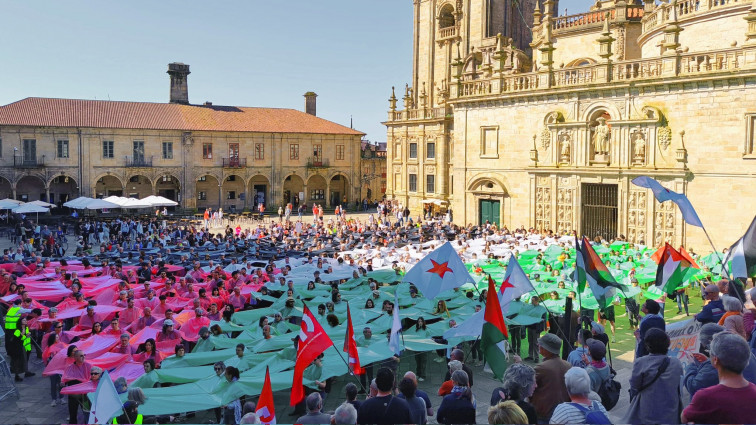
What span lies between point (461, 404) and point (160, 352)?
23.1ft

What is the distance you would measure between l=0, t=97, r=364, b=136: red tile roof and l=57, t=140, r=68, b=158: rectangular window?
1341 mm

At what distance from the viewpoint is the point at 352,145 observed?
196ft

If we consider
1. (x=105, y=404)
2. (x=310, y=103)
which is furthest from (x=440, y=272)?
(x=310, y=103)

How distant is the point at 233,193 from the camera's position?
2216 inches

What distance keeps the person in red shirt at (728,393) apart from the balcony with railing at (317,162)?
53.5 meters

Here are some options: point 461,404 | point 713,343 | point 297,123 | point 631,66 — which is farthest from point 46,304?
point 297,123

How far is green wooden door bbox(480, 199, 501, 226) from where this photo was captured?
3559 cm

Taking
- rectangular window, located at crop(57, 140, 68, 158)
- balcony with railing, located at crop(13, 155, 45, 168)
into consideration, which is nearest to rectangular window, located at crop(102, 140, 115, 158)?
rectangular window, located at crop(57, 140, 68, 158)

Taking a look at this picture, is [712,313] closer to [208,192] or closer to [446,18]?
[446,18]

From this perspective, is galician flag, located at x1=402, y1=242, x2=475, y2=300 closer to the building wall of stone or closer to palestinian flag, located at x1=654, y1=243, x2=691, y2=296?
palestinian flag, located at x1=654, y1=243, x2=691, y2=296

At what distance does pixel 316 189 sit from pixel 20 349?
1836 inches

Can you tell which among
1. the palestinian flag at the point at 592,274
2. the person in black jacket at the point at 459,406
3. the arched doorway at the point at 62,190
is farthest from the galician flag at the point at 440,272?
the arched doorway at the point at 62,190

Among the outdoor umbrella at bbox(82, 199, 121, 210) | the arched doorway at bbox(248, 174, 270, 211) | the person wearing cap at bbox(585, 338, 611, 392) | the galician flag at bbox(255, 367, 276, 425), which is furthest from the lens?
the arched doorway at bbox(248, 174, 270, 211)

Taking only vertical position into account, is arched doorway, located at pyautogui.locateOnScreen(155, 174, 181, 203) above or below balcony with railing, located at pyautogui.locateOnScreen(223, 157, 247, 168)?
below
